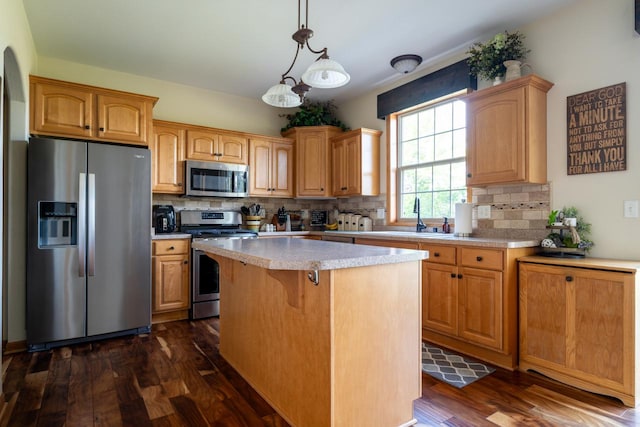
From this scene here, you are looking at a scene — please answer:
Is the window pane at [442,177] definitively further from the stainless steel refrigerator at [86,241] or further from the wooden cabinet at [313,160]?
the stainless steel refrigerator at [86,241]

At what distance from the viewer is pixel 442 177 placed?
3.68m

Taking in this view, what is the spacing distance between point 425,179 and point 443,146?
0.40m

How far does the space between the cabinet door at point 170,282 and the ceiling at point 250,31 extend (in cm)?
203

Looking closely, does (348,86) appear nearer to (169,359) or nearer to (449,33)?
(449,33)

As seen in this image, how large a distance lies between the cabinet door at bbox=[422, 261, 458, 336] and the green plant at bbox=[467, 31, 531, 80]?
1.65 meters

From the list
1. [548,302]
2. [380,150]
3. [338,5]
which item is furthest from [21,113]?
[548,302]

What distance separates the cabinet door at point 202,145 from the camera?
3994 millimetres

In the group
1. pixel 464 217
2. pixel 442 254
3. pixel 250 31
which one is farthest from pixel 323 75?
pixel 464 217

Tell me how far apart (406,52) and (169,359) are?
11.1 ft

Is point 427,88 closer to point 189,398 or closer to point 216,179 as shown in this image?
point 216,179

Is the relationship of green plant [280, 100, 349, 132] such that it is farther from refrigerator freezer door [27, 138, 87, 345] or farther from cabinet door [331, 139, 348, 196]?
refrigerator freezer door [27, 138, 87, 345]

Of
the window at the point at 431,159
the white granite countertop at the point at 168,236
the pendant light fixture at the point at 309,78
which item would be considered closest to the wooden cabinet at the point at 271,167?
the white granite countertop at the point at 168,236

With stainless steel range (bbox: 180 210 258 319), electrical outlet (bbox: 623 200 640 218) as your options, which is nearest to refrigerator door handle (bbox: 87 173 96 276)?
stainless steel range (bbox: 180 210 258 319)

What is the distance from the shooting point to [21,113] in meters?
2.86
